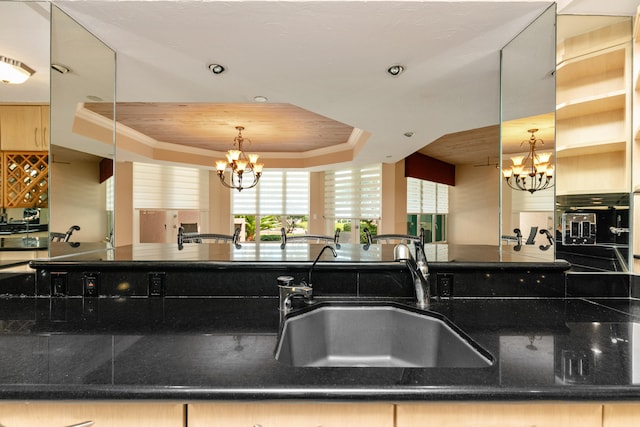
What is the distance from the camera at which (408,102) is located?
85.0 inches

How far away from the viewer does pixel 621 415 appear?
0.64 m

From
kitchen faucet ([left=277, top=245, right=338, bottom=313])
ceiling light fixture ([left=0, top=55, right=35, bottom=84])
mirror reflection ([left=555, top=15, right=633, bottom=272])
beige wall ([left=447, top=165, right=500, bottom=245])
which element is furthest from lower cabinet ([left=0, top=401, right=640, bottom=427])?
beige wall ([left=447, top=165, right=500, bottom=245])

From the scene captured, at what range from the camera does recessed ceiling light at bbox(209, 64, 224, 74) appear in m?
1.62

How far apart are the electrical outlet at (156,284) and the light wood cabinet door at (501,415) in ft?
3.28

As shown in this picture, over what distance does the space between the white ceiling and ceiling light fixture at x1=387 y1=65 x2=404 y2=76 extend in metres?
0.04

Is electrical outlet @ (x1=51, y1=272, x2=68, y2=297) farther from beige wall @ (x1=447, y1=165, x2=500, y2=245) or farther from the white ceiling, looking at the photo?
beige wall @ (x1=447, y1=165, x2=500, y2=245)

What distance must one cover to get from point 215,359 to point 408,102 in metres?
2.05

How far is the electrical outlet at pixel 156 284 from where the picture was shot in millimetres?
1205

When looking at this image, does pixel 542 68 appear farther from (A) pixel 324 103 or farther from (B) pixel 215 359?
(B) pixel 215 359

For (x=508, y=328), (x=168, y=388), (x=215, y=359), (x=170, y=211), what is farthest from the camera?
(x=170, y=211)

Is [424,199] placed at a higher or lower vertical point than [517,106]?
lower

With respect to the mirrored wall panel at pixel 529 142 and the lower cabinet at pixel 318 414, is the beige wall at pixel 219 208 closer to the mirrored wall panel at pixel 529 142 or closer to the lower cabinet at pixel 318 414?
the mirrored wall panel at pixel 529 142

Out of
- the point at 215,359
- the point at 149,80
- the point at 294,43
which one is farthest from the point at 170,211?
the point at 215,359

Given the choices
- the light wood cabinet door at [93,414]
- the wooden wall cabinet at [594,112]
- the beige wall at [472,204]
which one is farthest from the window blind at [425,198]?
the light wood cabinet door at [93,414]
